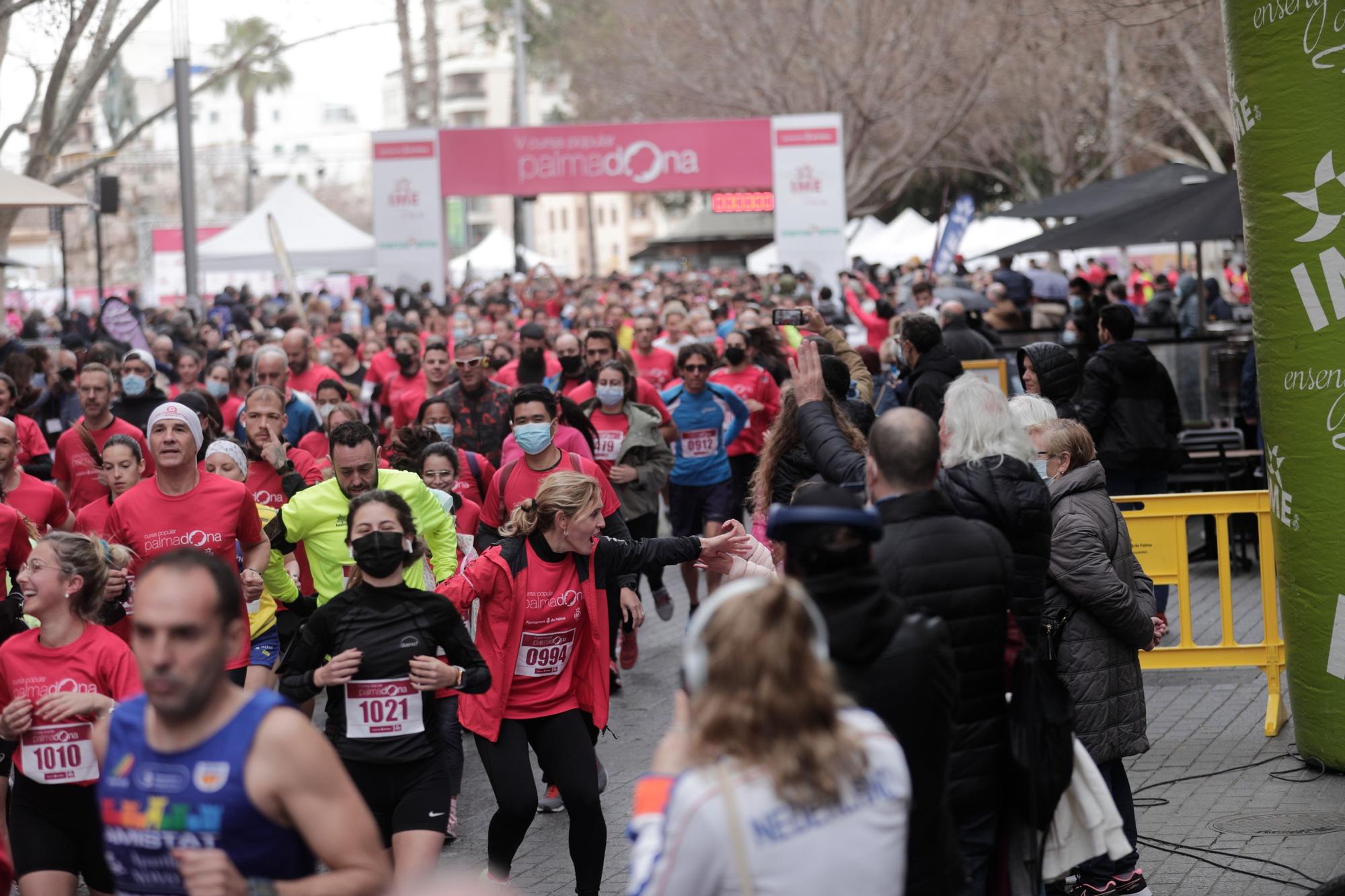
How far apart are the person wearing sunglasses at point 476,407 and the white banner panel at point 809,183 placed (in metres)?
19.6

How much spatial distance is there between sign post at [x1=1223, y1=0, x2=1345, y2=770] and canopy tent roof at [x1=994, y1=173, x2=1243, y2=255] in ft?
23.8

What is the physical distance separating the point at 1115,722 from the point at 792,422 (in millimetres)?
2036

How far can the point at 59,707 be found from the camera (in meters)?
4.78

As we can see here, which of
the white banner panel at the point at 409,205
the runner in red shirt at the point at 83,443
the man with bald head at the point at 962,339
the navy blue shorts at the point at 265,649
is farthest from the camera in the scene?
the white banner panel at the point at 409,205

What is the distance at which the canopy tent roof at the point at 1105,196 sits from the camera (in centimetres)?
1914

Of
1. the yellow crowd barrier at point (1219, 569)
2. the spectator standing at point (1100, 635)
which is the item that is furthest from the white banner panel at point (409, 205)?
the spectator standing at point (1100, 635)

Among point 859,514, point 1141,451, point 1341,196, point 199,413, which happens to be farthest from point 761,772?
point 1141,451

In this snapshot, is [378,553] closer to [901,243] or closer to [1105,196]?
[1105,196]

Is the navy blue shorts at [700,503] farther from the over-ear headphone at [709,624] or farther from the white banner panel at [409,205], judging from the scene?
the white banner panel at [409,205]

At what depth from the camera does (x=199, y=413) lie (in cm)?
915

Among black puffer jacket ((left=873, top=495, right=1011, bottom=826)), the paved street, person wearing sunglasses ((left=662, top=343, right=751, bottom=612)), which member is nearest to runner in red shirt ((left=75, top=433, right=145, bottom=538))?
the paved street

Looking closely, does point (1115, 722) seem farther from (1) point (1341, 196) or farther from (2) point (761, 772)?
(2) point (761, 772)

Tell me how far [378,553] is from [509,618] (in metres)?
0.86

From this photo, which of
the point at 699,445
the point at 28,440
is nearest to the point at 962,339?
the point at 699,445
